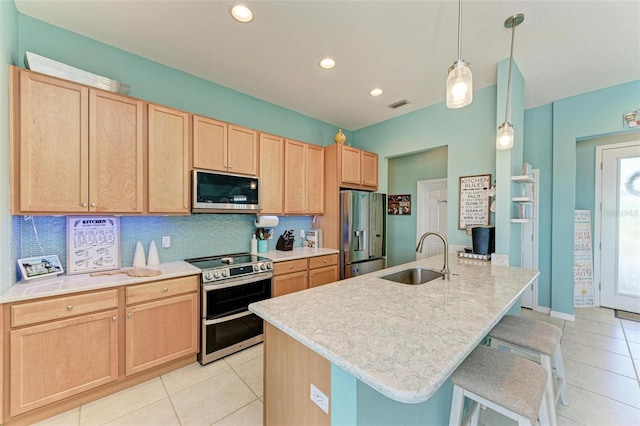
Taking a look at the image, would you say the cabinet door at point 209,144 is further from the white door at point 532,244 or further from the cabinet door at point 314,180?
the white door at point 532,244

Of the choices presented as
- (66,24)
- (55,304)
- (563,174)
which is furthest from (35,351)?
(563,174)

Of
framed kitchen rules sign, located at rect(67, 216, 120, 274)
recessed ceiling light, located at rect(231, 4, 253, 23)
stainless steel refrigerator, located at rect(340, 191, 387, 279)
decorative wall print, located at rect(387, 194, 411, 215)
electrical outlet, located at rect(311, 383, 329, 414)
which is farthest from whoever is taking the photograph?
decorative wall print, located at rect(387, 194, 411, 215)

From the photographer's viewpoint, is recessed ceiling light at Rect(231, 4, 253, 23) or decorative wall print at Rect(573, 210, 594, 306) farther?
decorative wall print at Rect(573, 210, 594, 306)

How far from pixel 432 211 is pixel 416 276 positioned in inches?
105

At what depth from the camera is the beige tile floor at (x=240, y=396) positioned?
1.75m

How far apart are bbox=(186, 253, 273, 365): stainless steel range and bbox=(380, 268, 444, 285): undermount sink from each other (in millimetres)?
1371

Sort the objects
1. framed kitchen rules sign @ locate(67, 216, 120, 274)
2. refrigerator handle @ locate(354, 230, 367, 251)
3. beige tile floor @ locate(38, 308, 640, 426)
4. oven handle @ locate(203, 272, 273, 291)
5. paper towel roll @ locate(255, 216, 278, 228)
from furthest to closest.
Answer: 1. refrigerator handle @ locate(354, 230, 367, 251)
2. paper towel roll @ locate(255, 216, 278, 228)
3. oven handle @ locate(203, 272, 273, 291)
4. framed kitchen rules sign @ locate(67, 216, 120, 274)
5. beige tile floor @ locate(38, 308, 640, 426)

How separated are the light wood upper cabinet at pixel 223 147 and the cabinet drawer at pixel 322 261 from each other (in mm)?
1302

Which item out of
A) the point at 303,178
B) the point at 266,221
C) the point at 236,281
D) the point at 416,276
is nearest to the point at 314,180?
the point at 303,178

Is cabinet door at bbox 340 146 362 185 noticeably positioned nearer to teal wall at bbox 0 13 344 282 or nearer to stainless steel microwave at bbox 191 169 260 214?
teal wall at bbox 0 13 344 282

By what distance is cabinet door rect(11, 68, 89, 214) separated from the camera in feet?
5.75

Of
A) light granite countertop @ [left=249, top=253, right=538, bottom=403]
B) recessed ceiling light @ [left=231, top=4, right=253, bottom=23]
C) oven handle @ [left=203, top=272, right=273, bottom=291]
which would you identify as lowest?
oven handle @ [left=203, top=272, right=273, bottom=291]

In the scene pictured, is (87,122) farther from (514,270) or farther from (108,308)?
(514,270)

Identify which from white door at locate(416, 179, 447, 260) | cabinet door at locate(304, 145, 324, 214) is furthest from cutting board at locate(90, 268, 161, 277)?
white door at locate(416, 179, 447, 260)
